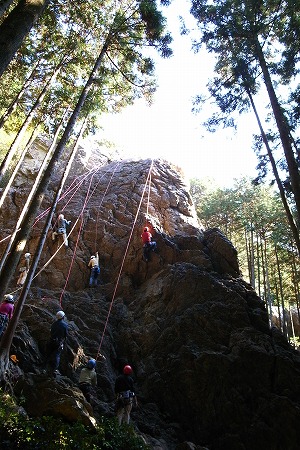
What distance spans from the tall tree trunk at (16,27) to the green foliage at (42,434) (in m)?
5.01

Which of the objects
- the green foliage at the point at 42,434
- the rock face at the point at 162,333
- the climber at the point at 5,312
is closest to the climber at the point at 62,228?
the rock face at the point at 162,333

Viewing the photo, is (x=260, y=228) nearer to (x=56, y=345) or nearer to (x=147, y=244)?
(x=147, y=244)

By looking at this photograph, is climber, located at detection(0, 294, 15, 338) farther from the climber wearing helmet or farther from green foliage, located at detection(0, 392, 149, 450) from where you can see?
the climber wearing helmet

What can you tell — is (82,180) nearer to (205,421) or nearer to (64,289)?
(64,289)

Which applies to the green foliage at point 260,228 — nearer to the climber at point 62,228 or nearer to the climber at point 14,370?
the climber at point 62,228

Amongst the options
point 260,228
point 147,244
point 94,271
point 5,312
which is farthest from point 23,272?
point 260,228

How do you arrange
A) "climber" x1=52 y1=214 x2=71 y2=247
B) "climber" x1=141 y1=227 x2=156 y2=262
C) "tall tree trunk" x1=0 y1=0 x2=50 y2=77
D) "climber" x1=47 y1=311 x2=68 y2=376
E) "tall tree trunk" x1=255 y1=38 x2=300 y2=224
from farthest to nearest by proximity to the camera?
"climber" x1=52 y1=214 x2=71 y2=247
"climber" x1=141 y1=227 x2=156 y2=262
"tall tree trunk" x1=255 y1=38 x2=300 y2=224
"climber" x1=47 y1=311 x2=68 y2=376
"tall tree trunk" x1=0 y1=0 x2=50 y2=77

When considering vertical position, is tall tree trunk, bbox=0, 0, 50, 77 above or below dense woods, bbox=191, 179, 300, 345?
below

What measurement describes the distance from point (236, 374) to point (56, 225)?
9903 millimetres

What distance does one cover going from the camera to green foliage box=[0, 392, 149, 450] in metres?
5.01

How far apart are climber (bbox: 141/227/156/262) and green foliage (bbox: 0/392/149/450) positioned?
838 centimetres

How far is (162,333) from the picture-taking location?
36.9ft

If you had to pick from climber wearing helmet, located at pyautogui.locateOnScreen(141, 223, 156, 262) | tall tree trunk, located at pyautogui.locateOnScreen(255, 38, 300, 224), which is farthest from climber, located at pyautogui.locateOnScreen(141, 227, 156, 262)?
tall tree trunk, located at pyautogui.locateOnScreen(255, 38, 300, 224)

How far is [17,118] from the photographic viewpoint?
14852 mm
